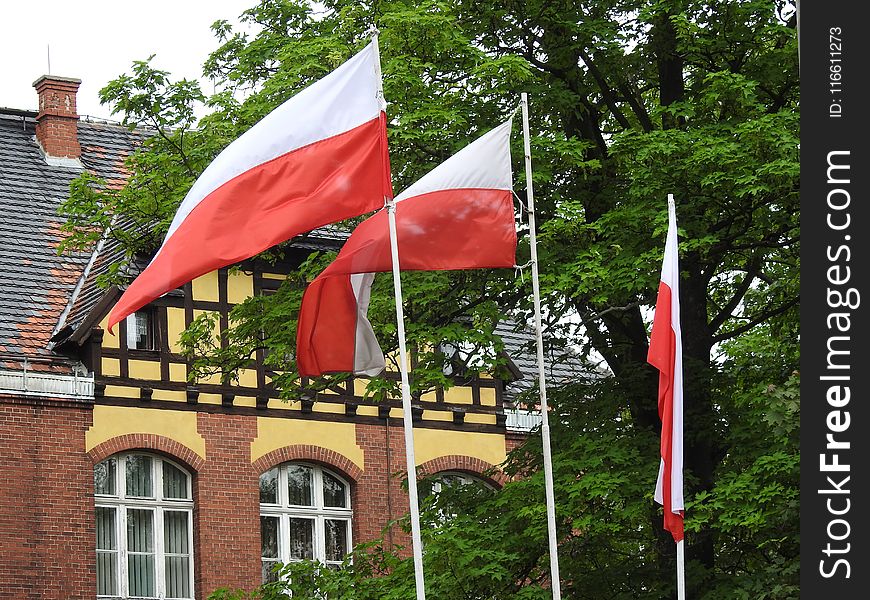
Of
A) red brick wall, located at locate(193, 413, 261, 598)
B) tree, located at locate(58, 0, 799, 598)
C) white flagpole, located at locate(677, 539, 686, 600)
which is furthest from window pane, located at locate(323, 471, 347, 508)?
white flagpole, located at locate(677, 539, 686, 600)

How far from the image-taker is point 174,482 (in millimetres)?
29453

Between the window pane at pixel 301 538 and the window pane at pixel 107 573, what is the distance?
10.4 feet

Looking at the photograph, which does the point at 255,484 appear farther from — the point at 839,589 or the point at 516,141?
the point at 839,589

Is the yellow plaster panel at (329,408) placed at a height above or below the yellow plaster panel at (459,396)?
below

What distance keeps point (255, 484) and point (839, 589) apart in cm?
1919

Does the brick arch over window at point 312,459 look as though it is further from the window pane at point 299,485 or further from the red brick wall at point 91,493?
the window pane at point 299,485

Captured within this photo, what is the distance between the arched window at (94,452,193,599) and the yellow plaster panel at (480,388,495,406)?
19.5ft

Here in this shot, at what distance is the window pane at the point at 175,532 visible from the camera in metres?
29.2

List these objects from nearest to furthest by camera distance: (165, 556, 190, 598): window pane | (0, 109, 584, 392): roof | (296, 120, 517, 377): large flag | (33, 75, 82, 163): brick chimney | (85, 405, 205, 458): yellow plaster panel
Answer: (296, 120, 517, 377): large flag
(85, 405, 205, 458): yellow plaster panel
(165, 556, 190, 598): window pane
(0, 109, 584, 392): roof
(33, 75, 82, 163): brick chimney

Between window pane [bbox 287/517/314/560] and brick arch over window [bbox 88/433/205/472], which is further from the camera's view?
window pane [bbox 287/517/314/560]

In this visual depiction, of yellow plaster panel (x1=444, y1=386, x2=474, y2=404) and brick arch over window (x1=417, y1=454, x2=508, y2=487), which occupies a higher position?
yellow plaster panel (x1=444, y1=386, x2=474, y2=404)

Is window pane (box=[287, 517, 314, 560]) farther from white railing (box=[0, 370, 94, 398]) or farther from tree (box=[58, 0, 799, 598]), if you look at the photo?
tree (box=[58, 0, 799, 598])

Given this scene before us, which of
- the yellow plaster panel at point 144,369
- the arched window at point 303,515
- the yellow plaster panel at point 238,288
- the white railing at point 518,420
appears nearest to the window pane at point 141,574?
the arched window at point 303,515

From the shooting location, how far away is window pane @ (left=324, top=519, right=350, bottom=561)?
30984 mm
